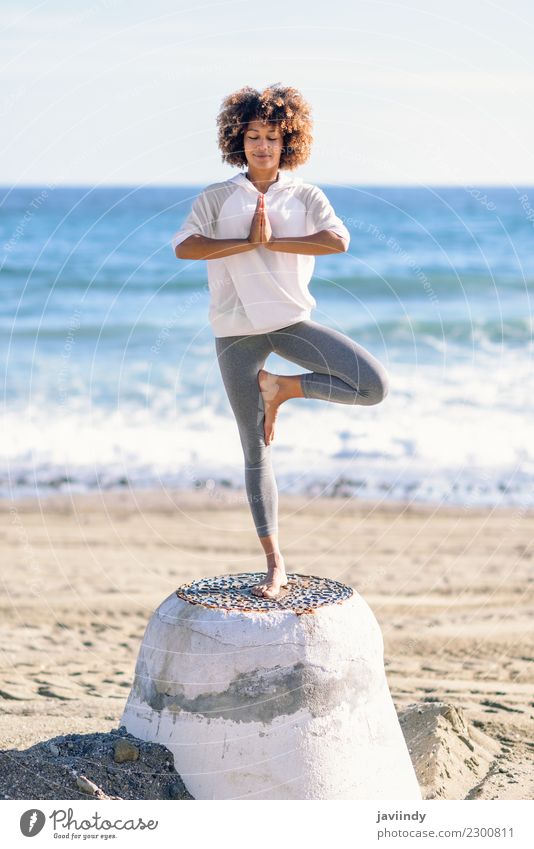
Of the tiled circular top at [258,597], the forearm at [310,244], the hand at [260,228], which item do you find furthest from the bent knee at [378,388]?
the tiled circular top at [258,597]

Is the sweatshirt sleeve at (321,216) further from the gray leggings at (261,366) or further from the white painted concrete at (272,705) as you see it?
the white painted concrete at (272,705)

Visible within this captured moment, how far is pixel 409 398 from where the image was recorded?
53.3 feet

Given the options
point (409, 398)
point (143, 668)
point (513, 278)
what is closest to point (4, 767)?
point (143, 668)

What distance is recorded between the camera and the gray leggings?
556 cm

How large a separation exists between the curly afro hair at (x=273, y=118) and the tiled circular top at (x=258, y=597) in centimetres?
218

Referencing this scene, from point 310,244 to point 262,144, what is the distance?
59 cm

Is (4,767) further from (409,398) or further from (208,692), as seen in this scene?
(409,398)

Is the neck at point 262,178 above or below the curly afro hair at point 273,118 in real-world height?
below

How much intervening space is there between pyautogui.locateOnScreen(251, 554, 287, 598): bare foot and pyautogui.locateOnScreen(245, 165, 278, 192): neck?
189 centimetres

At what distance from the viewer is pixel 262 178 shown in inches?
225

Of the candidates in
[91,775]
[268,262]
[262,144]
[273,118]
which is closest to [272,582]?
[91,775]

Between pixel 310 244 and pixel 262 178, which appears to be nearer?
pixel 310 244

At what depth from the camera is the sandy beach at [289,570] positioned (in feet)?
25.2

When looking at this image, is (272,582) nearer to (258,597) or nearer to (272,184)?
(258,597)
